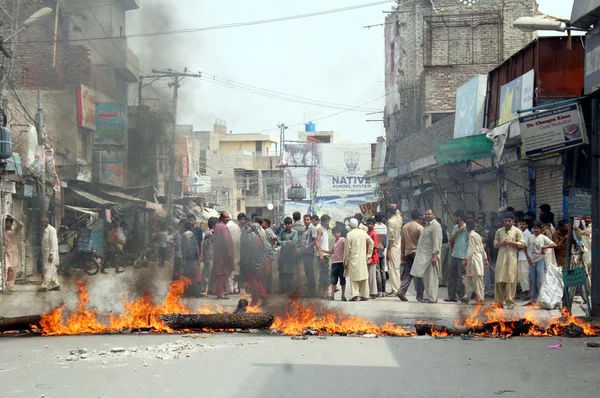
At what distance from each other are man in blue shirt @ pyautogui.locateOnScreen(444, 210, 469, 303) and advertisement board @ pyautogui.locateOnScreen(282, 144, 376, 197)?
3963cm

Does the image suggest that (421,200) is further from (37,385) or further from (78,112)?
(37,385)

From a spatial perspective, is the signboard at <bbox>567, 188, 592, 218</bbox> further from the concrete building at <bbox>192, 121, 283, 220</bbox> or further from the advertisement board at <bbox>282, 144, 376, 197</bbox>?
the concrete building at <bbox>192, 121, 283, 220</bbox>

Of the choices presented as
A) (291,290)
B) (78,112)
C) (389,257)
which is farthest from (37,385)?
(78,112)

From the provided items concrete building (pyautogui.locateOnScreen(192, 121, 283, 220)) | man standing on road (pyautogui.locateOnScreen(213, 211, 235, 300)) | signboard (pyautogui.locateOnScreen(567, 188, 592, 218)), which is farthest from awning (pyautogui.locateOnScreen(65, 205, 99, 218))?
concrete building (pyautogui.locateOnScreen(192, 121, 283, 220))

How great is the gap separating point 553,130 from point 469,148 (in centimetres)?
680

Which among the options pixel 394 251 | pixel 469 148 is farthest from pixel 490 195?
pixel 394 251

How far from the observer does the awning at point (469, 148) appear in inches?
695

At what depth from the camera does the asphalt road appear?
6082 millimetres

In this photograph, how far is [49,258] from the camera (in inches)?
653

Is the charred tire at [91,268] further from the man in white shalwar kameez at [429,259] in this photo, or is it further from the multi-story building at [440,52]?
the multi-story building at [440,52]

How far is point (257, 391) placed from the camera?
19.7ft

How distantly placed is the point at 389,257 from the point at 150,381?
367 inches

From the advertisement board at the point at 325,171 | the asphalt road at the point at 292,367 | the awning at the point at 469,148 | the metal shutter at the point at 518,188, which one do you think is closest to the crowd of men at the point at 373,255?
the awning at the point at 469,148

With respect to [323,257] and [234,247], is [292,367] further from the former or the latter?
[323,257]
